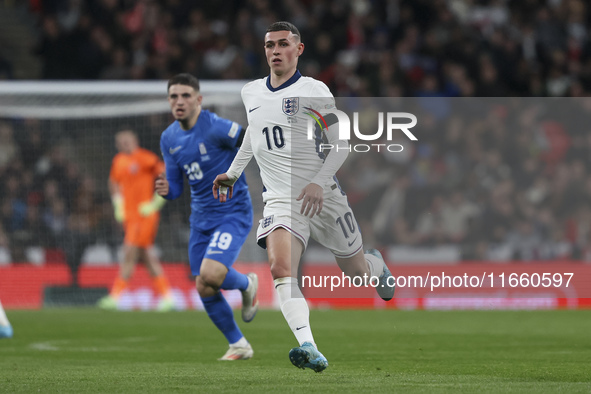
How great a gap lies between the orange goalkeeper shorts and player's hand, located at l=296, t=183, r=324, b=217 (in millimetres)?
8583

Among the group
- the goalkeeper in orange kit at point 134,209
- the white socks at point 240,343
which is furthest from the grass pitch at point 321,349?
the goalkeeper in orange kit at point 134,209

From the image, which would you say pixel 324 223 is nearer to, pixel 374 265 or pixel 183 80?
pixel 374 265

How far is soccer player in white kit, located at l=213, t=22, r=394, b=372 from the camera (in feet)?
21.2

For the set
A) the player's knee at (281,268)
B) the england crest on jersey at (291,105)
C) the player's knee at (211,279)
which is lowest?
the player's knee at (281,268)

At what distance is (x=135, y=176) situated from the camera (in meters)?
14.9

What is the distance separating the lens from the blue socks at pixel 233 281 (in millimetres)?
8242

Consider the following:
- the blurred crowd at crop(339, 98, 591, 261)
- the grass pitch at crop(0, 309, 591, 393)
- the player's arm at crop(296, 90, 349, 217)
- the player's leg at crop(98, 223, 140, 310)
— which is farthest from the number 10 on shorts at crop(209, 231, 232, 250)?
the player's leg at crop(98, 223, 140, 310)

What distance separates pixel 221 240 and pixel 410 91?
897 cm

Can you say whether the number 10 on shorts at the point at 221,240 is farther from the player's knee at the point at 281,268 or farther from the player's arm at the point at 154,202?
the player's arm at the point at 154,202

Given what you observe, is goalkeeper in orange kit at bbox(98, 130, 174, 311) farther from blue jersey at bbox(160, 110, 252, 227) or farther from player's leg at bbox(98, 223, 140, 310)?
blue jersey at bbox(160, 110, 252, 227)

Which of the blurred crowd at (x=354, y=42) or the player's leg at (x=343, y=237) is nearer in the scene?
the player's leg at (x=343, y=237)

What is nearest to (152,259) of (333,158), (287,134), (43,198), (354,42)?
(43,198)

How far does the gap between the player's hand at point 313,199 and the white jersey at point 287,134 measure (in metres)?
0.30

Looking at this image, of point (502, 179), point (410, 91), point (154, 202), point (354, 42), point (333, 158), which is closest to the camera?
point (333, 158)
